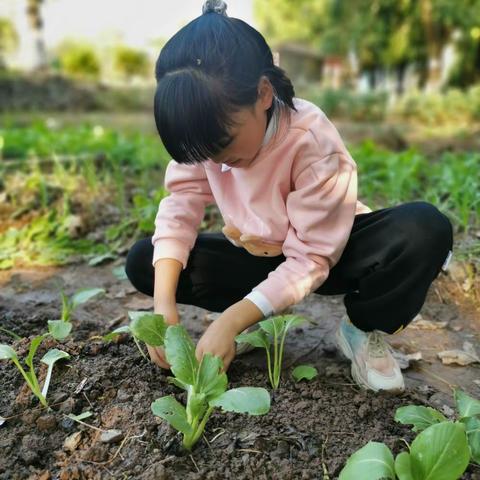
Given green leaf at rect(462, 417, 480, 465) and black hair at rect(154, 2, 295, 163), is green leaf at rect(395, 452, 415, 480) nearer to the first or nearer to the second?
green leaf at rect(462, 417, 480, 465)

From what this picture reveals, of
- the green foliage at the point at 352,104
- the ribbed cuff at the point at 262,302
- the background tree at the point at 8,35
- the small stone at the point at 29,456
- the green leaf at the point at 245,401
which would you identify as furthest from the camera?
the background tree at the point at 8,35

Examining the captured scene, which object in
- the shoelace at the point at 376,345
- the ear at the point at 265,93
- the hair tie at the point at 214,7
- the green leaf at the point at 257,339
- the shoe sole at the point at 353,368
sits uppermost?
the hair tie at the point at 214,7

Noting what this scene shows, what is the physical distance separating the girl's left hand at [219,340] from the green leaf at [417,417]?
44 cm

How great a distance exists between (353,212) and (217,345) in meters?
0.53

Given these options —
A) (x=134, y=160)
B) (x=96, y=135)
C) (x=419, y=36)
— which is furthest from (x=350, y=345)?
(x=419, y=36)

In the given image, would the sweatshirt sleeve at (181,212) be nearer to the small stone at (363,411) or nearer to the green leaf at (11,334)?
the green leaf at (11,334)

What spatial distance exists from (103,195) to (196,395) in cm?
238

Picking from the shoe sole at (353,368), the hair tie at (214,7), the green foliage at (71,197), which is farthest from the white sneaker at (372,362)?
the green foliage at (71,197)

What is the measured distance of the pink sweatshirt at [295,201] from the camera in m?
1.47

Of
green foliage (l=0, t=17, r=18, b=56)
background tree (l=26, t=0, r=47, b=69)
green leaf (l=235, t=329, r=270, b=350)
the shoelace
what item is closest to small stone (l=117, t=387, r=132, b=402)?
green leaf (l=235, t=329, r=270, b=350)

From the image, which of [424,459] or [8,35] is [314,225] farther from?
[8,35]

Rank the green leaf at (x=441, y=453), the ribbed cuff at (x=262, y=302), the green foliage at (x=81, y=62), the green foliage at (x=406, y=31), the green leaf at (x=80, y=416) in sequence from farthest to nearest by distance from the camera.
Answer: the green foliage at (x=81, y=62) → the green foliage at (x=406, y=31) → the ribbed cuff at (x=262, y=302) → the green leaf at (x=80, y=416) → the green leaf at (x=441, y=453)

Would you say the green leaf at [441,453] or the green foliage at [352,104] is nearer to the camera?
the green leaf at [441,453]

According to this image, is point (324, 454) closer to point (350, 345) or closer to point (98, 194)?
point (350, 345)
